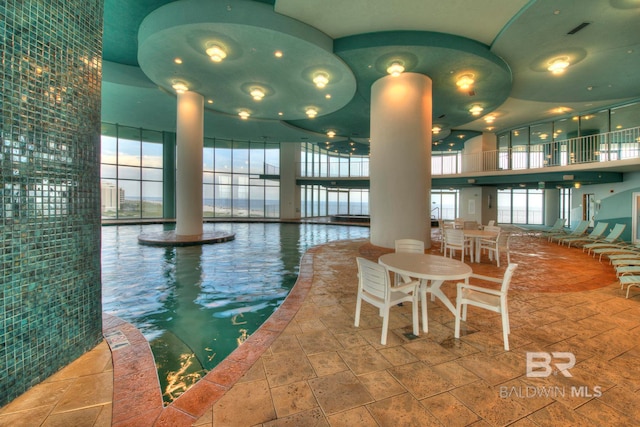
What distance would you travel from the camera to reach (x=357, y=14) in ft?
18.4

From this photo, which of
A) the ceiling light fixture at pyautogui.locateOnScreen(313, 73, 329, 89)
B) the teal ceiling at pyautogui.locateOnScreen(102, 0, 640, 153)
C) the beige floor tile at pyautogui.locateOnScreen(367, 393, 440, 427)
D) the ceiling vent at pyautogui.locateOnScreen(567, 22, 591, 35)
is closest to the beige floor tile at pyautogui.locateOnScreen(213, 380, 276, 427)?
the beige floor tile at pyautogui.locateOnScreen(367, 393, 440, 427)

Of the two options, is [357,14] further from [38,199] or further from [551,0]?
[38,199]

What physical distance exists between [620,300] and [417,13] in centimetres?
601

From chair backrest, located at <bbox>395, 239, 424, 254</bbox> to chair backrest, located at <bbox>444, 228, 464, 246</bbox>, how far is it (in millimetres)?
2171

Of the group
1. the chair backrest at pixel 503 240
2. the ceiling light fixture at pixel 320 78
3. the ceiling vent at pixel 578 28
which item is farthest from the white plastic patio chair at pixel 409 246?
the ceiling vent at pixel 578 28

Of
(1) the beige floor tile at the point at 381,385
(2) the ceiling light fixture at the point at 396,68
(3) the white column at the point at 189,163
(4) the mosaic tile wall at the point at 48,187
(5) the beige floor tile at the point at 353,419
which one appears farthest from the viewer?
(3) the white column at the point at 189,163

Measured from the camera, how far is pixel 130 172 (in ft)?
53.6

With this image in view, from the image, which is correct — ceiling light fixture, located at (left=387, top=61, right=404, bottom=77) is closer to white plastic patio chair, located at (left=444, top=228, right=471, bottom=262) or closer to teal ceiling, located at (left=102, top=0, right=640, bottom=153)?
teal ceiling, located at (left=102, top=0, right=640, bottom=153)

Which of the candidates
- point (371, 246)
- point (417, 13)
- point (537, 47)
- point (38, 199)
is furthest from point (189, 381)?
point (537, 47)

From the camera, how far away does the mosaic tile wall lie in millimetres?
1700

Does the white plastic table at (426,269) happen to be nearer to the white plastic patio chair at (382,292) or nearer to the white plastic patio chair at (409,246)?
the white plastic patio chair at (382,292)

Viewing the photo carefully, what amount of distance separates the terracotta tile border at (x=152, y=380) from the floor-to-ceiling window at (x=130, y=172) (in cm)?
1662

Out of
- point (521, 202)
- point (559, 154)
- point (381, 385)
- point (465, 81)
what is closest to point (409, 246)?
point (381, 385)

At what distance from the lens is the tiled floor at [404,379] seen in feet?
5.36
